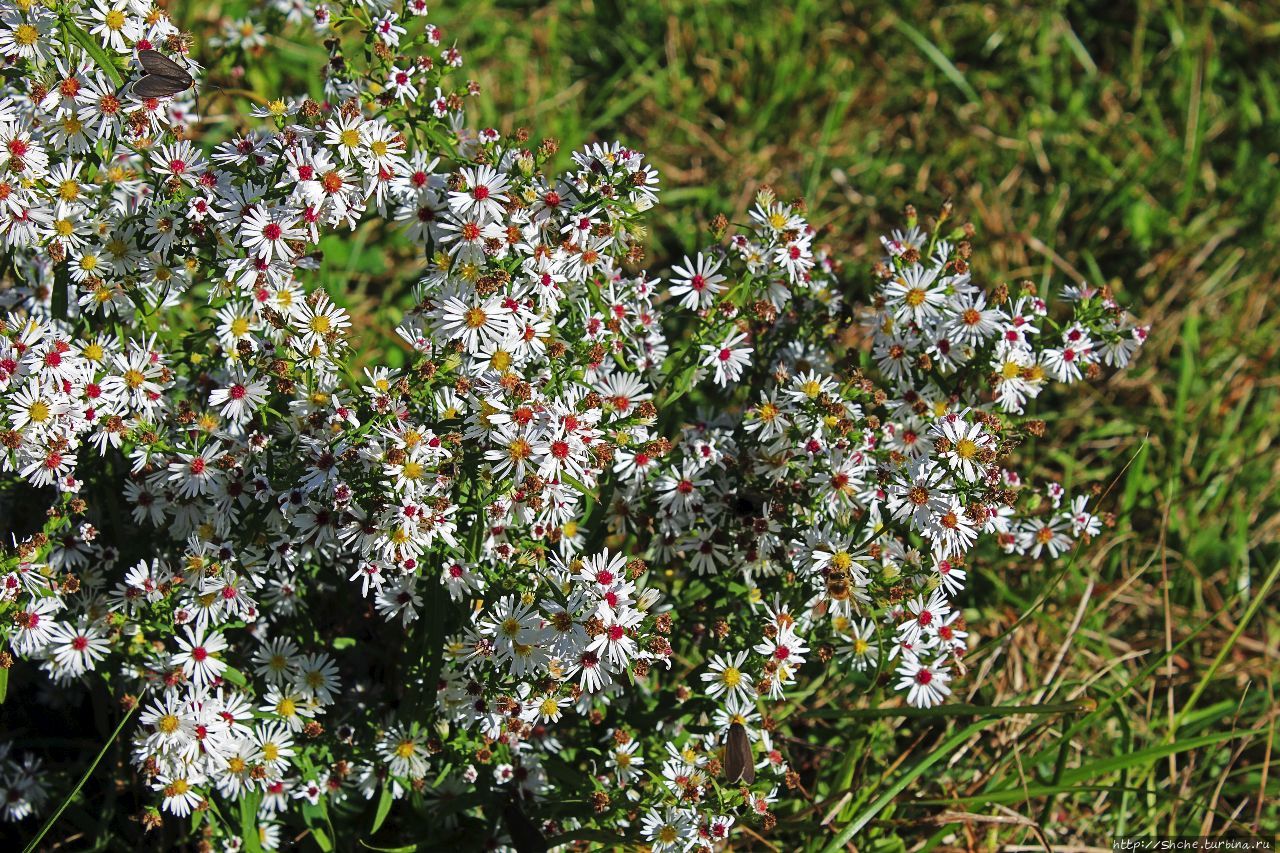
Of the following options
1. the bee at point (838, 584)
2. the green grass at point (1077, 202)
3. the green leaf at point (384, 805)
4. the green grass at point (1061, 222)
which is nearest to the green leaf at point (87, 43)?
the green grass at point (1061, 222)

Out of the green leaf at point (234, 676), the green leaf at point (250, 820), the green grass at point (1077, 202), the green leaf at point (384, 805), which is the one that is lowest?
the green leaf at point (250, 820)

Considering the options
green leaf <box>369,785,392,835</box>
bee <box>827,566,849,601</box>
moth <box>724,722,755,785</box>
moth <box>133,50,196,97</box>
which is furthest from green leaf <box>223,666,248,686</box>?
bee <box>827,566,849,601</box>

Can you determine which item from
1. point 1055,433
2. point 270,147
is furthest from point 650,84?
point 270,147

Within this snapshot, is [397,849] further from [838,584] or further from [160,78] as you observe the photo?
[160,78]

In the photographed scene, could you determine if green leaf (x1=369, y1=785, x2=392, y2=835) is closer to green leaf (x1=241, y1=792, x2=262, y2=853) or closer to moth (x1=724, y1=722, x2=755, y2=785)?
green leaf (x1=241, y1=792, x2=262, y2=853)

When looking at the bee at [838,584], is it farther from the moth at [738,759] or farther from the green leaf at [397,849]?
the green leaf at [397,849]

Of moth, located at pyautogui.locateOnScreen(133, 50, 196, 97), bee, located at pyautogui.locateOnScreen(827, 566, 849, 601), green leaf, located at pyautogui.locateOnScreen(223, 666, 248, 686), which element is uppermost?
moth, located at pyautogui.locateOnScreen(133, 50, 196, 97)

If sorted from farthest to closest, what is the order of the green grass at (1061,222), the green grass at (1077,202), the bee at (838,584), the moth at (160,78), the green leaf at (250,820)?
the green grass at (1077,202) → the green grass at (1061,222) → the green leaf at (250,820) → the bee at (838,584) → the moth at (160,78)
